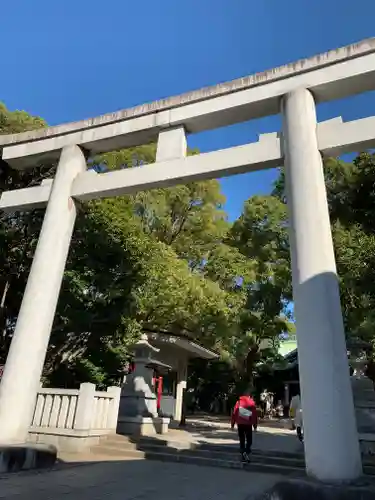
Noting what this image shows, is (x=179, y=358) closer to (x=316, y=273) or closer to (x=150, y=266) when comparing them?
(x=150, y=266)

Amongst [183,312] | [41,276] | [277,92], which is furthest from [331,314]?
[183,312]

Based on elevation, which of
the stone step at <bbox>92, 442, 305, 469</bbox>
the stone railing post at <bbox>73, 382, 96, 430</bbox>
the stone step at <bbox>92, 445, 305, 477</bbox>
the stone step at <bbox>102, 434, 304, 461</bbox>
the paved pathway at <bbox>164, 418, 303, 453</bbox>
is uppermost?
the stone railing post at <bbox>73, 382, 96, 430</bbox>

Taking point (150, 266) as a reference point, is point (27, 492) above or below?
below

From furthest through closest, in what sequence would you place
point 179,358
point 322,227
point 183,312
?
point 179,358, point 183,312, point 322,227

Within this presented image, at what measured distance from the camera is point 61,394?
906 centimetres

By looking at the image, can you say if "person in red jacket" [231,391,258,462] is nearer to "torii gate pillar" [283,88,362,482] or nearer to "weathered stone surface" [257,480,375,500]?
"torii gate pillar" [283,88,362,482]

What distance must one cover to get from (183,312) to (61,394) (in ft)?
22.3

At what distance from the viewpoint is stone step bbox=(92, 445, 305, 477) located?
24.5 feet

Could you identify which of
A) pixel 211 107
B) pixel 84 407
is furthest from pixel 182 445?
pixel 211 107

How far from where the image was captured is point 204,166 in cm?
664

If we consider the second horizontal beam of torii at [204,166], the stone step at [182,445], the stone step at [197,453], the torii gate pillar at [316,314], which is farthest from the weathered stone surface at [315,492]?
the stone step at [182,445]

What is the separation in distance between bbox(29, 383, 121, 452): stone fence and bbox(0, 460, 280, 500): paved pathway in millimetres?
1423

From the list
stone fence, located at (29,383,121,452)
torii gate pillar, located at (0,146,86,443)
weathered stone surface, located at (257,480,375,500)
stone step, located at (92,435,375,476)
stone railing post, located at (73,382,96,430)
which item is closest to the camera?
weathered stone surface, located at (257,480,375,500)

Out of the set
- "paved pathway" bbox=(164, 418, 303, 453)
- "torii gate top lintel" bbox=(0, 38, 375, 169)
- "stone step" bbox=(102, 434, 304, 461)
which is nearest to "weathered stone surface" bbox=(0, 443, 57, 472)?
"stone step" bbox=(102, 434, 304, 461)
